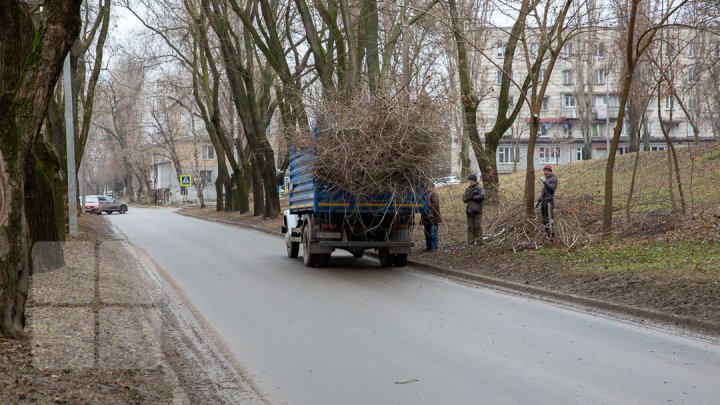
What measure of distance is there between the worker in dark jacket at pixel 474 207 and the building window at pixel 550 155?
187 ft

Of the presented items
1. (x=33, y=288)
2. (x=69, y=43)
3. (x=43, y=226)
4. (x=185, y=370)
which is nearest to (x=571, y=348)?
(x=185, y=370)

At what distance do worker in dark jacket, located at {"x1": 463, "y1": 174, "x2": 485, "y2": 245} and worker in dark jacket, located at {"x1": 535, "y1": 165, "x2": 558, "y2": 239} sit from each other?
1.41m

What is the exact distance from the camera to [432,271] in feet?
55.3

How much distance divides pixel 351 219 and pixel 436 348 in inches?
332

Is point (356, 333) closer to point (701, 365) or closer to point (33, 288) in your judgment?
point (701, 365)

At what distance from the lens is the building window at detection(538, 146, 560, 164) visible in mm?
74000

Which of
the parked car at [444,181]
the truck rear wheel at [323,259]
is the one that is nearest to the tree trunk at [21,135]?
the parked car at [444,181]

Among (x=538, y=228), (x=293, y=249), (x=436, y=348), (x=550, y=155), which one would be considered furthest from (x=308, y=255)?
(x=550, y=155)

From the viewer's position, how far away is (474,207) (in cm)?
1795

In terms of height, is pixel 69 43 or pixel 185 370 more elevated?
pixel 69 43

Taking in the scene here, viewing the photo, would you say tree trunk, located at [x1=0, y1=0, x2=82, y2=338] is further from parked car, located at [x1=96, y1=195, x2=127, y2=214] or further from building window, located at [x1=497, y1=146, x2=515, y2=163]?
A: building window, located at [x1=497, y1=146, x2=515, y2=163]

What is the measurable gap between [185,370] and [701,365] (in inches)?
195

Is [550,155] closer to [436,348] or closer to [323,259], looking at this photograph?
[323,259]

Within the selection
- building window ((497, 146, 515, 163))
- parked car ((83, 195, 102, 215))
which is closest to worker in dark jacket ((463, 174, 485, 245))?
parked car ((83, 195, 102, 215))
